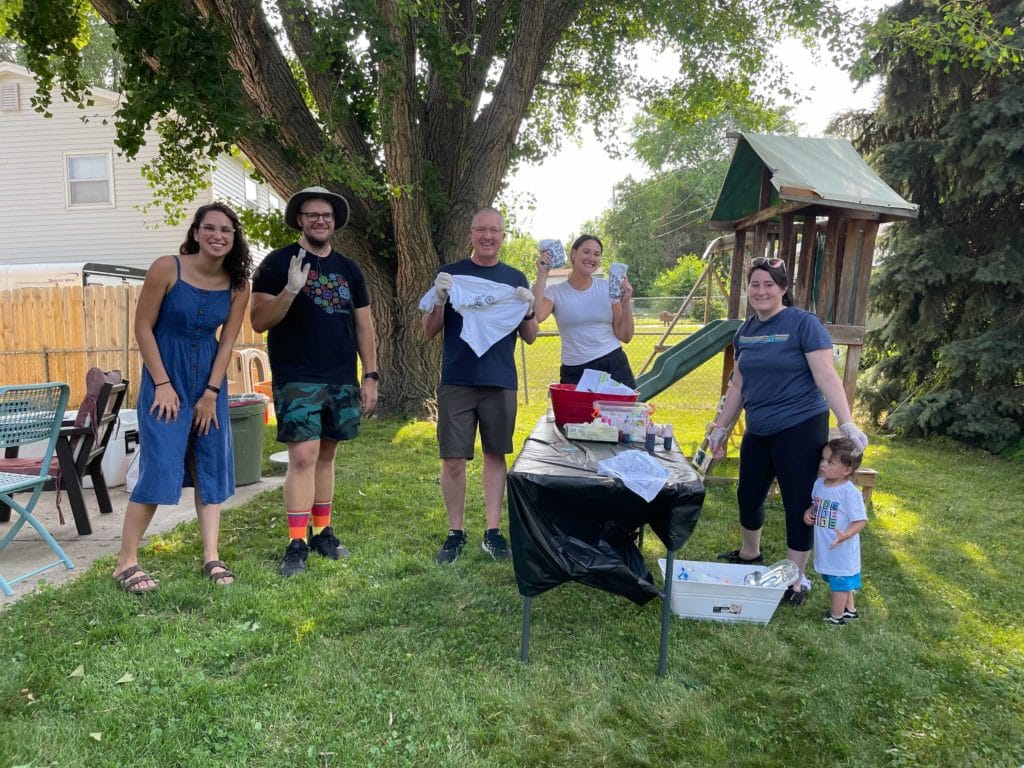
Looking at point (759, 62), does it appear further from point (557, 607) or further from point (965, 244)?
point (557, 607)

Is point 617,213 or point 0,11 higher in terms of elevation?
point 617,213

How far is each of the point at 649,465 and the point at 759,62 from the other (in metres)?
8.34

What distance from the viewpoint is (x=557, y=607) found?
296 cm

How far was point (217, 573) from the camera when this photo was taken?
10.2 ft

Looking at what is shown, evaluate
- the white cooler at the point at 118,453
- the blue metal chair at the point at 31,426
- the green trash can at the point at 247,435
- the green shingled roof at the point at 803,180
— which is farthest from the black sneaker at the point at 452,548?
the green shingled roof at the point at 803,180

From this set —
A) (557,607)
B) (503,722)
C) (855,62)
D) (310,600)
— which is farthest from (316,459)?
(855,62)

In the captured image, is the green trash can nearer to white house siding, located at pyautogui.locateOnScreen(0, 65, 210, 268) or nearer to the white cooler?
the white cooler

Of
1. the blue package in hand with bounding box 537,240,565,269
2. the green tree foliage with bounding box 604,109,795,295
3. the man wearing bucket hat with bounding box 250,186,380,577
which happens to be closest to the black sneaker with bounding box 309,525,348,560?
the man wearing bucket hat with bounding box 250,186,380,577

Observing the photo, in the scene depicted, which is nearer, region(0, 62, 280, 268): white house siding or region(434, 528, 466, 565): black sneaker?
region(434, 528, 466, 565): black sneaker

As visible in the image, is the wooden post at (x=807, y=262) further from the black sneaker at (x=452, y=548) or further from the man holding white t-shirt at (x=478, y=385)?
the black sneaker at (x=452, y=548)

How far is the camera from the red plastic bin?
302 centimetres

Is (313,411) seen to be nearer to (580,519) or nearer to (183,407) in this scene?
(183,407)

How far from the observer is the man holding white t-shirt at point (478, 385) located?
3336 mm

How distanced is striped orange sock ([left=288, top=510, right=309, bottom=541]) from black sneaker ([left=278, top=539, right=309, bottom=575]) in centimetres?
3
